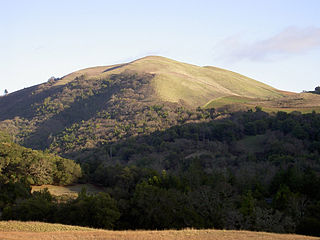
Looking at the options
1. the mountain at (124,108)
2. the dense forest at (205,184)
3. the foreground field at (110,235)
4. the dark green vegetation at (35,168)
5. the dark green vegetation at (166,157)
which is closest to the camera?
the foreground field at (110,235)

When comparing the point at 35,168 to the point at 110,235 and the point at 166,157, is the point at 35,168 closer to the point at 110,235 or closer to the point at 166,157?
the point at 166,157

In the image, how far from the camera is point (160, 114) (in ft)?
468

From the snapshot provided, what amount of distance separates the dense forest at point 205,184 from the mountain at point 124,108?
18041 mm

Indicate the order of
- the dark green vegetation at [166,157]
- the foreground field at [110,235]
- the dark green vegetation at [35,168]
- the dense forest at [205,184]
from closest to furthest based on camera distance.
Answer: the foreground field at [110,235]
the dense forest at [205,184]
the dark green vegetation at [166,157]
the dark green vegetation at [35,168]

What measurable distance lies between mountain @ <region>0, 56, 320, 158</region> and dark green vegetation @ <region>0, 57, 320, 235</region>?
578 mm

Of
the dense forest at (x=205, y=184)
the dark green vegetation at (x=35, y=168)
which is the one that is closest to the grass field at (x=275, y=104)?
the dense forest at (x=205, y=184)

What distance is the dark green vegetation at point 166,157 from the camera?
41781 mm

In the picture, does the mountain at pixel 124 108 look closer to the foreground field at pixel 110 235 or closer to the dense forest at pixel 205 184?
the dense forest at pixel 205 184

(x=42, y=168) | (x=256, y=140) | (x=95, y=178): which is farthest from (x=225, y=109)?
(x=42, y=168)

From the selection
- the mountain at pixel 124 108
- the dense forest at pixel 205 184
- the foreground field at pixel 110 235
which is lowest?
the dense forest at pixel 205 184

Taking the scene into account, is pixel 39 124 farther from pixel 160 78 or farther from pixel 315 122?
pixel 315 122

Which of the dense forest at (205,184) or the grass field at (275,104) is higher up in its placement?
the grass field at (275,104)

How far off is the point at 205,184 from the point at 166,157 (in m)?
45.5

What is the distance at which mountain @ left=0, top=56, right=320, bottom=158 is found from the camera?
138 meters
